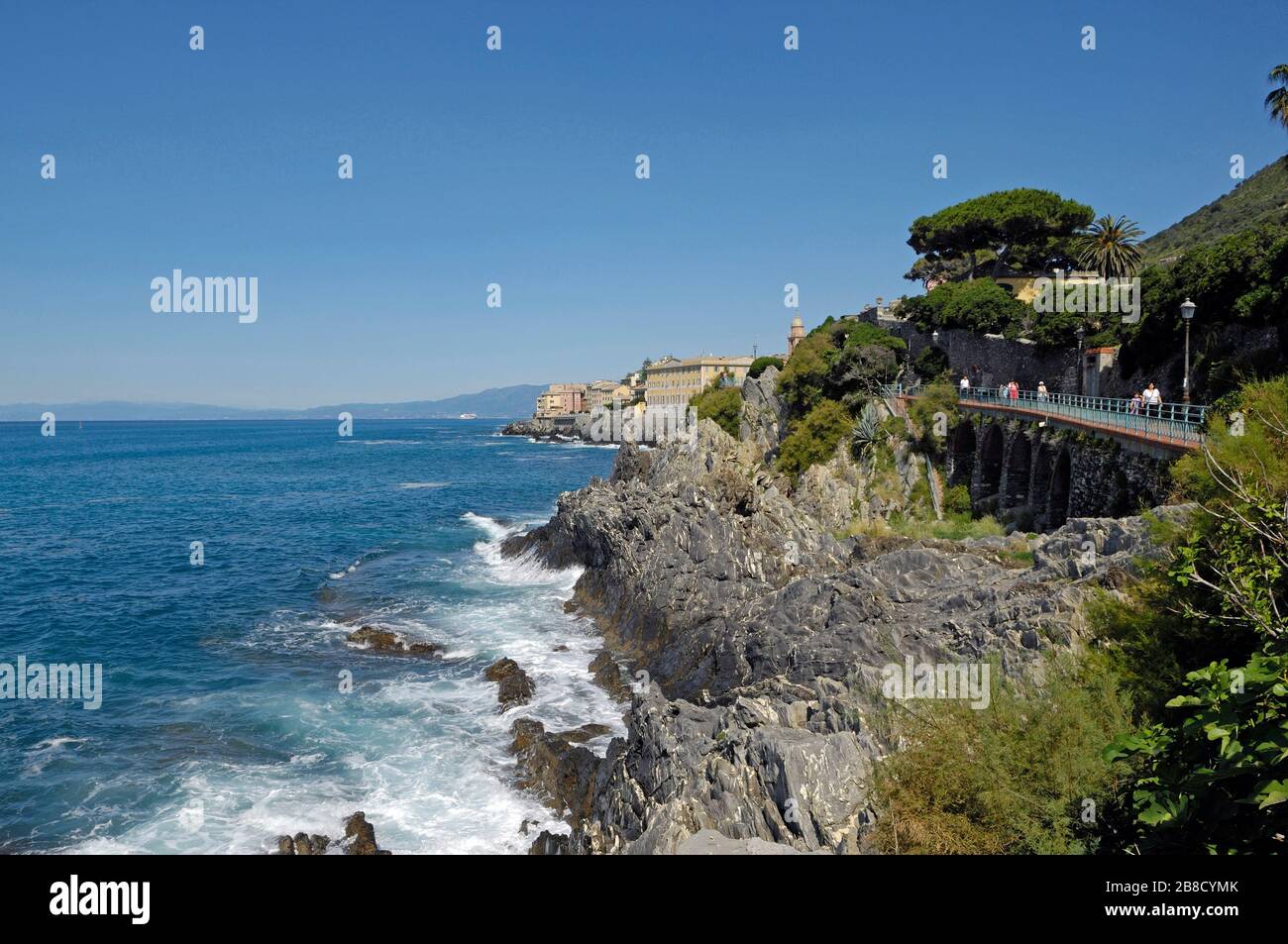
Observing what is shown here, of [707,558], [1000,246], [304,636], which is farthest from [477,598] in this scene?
[1000,246]

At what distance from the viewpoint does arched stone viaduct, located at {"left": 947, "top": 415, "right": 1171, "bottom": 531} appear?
82.5 ft

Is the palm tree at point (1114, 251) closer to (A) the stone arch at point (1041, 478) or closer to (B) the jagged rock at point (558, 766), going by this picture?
(A) the stone arch at point (1041, 478)

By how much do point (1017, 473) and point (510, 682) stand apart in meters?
26.3

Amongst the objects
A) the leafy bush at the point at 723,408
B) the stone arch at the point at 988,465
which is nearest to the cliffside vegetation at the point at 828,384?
the stone arch at the point at 988,465

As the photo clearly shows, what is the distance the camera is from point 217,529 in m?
59.4

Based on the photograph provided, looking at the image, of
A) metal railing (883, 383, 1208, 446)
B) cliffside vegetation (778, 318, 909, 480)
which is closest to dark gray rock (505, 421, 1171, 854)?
metal railing (883, 383, 1208, 446)

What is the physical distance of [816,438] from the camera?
53156mm

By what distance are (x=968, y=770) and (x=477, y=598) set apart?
99.7 feet

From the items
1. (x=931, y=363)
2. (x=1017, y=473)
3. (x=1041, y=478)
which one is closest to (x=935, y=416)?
(x=1017, y=473)

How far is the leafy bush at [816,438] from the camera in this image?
52094 mm

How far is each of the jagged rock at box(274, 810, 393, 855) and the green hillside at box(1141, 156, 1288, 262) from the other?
89.1 m

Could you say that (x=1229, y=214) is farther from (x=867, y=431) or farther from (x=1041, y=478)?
(x=1041, y=478)

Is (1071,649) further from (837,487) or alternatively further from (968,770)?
(837,487)

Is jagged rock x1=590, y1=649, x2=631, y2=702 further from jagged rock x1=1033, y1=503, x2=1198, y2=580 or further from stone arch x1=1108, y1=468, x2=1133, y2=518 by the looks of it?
stone arch x1=1108, y1=468, x2=1133, y2=518
